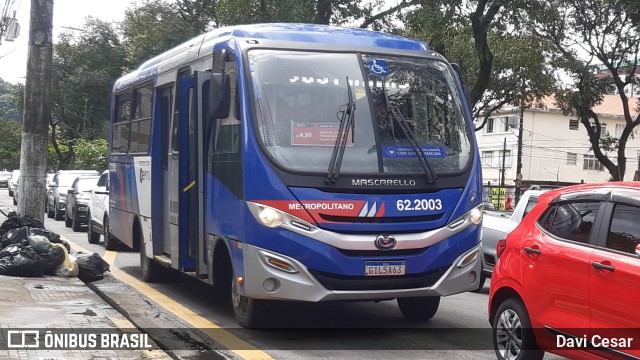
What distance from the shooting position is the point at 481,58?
824 inches

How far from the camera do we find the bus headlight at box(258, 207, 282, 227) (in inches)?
289

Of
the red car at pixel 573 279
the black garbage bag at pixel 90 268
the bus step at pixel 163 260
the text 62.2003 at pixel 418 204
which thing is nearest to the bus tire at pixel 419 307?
the text 62.2003 at pixel 418 204

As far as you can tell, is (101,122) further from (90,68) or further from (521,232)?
(521,232)

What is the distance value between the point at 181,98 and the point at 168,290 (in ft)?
10.1

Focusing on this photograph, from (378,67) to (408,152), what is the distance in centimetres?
100

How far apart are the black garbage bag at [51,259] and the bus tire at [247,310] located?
412 cm

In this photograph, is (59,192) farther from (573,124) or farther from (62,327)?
(573,124)

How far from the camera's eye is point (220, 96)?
8.02 meters

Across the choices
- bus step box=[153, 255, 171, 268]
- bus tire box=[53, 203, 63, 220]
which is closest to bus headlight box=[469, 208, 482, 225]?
bus step box=[153, 255, 171, 268]

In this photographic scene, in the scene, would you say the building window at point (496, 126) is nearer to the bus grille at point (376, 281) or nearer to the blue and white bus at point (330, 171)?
the blue and white bus at point (330, 171)

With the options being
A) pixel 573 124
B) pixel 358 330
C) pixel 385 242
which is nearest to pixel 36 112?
pixel 358 330

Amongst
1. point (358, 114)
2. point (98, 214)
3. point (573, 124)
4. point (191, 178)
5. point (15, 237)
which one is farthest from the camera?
point (573, 124)

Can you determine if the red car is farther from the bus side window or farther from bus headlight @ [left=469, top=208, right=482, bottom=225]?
the bus side window

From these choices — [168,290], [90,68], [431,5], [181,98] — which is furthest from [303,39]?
[90,68]
